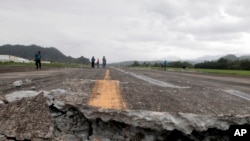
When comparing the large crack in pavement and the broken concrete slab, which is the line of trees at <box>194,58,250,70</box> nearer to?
the large crack in pavement

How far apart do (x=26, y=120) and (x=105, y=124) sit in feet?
2.80

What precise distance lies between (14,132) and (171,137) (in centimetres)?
168

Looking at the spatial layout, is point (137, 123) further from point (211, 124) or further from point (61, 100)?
point (61, 100)

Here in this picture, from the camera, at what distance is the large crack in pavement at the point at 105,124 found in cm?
327

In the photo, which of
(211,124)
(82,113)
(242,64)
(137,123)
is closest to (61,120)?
(82,113)

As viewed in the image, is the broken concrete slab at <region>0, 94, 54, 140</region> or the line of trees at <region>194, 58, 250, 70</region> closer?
the broken concrete slab at <region>0, 94, 54, 140</region>

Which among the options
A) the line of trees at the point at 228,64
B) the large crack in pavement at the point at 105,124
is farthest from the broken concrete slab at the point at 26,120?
the line of trees at the point at 228,64

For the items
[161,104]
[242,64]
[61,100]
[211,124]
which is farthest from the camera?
[242,64]

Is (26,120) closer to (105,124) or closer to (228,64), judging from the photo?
(105,124)

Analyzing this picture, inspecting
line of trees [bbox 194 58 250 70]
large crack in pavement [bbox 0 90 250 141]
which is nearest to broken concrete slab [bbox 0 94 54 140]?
large crack in pavement [bbox 0 90 250 141]

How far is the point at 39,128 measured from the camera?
10.7ft

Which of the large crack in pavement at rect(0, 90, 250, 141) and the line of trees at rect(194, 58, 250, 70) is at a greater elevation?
the large crack in pavement at rect(0, 90, 250, 141)

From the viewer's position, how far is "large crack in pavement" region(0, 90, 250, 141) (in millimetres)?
3271

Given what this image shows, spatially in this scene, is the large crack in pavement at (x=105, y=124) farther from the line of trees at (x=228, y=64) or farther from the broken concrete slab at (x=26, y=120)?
the line of trees at (x=228, y=64)
